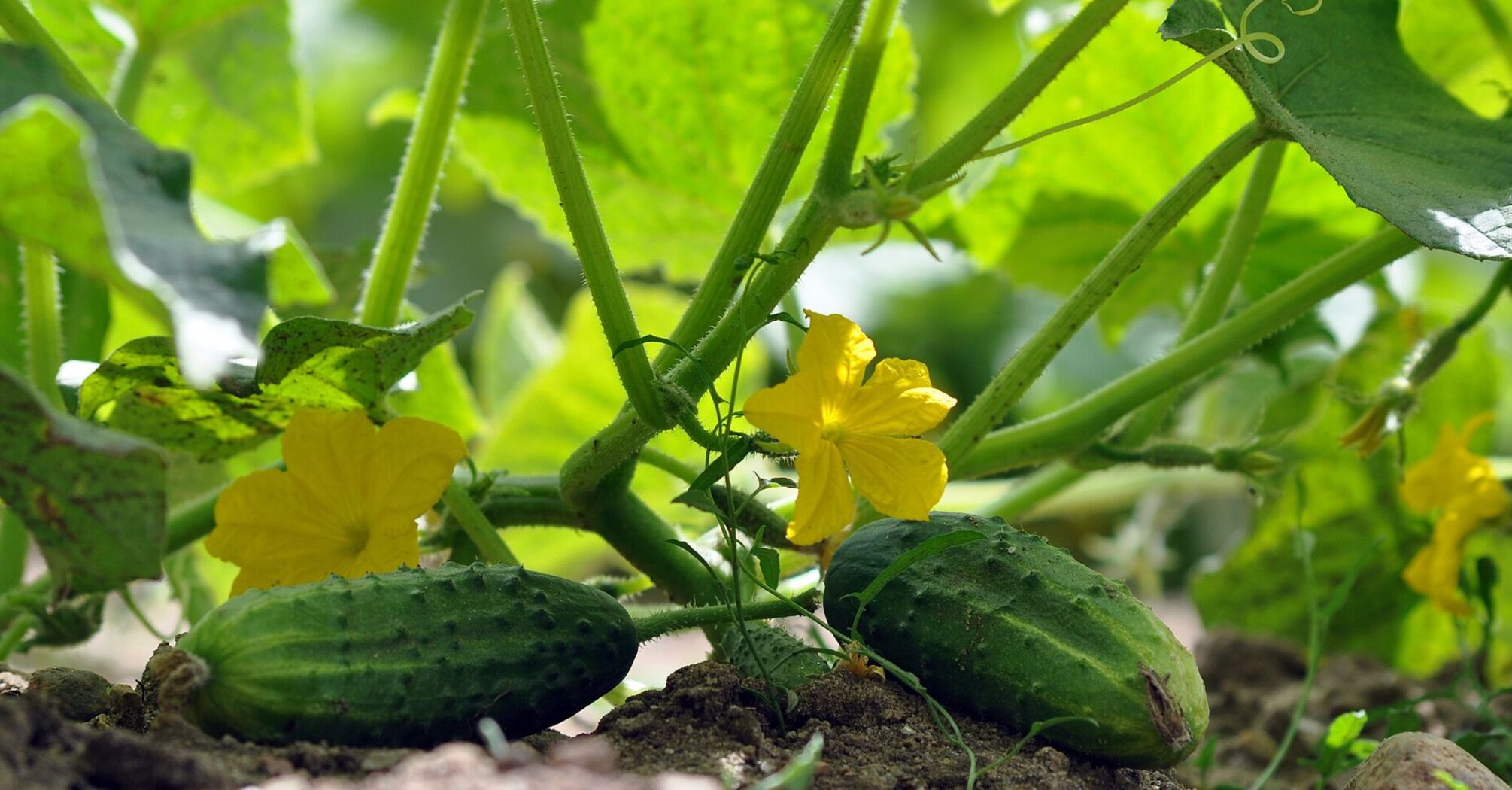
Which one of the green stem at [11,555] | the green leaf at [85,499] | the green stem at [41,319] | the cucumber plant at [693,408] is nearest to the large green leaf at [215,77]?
the cucumber plant at [693,408]

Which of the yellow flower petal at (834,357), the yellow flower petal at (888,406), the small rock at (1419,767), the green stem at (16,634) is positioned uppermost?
the green stem at (16,634)

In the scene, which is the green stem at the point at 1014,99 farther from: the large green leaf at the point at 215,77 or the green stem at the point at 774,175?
the large green leaf at the point at 215,77

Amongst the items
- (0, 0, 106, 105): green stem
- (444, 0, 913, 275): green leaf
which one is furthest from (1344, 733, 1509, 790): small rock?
(0, 0, 106, 105): green stem

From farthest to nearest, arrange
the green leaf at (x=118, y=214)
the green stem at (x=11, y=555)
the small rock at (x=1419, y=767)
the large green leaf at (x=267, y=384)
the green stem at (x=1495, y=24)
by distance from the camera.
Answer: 1. the green stem at (x=1495, y=24)
2. the green stem at (x=11, y=555)
3. the large green leaf at (x=267, y=384)
4. the small rock at (x=1419, y=767)
5. the green leaf at (x=118, y=214)

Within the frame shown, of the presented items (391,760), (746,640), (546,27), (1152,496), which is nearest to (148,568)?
(391,760)

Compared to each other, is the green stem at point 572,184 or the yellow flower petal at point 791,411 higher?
the green stem at point 572,184

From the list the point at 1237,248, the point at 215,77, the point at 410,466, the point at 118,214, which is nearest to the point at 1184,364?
the point at 1237,248

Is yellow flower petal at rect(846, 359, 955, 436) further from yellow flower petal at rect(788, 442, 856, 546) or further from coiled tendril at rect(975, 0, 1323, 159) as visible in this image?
coiled tendril at rect(975, 0, 1323, 159)
